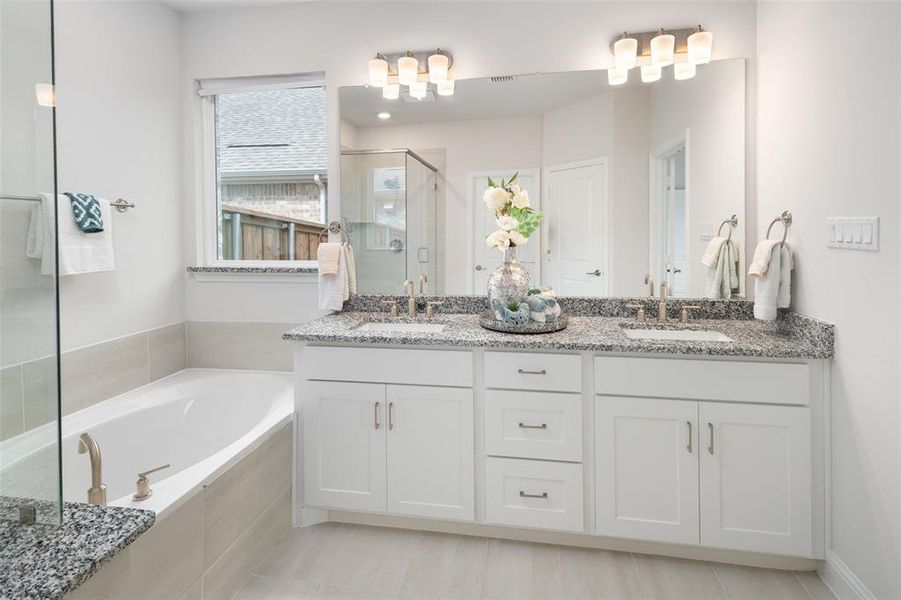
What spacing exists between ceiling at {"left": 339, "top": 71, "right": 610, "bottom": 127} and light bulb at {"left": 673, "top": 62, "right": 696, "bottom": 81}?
30 centimetres

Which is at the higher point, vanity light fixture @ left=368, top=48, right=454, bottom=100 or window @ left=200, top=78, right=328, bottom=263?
vanity light fixture @ left=368, top=48, right=454, bottom=100

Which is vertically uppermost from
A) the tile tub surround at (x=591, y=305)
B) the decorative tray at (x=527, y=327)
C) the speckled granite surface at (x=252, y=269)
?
the speckled granite surface at (x=252, y=269)

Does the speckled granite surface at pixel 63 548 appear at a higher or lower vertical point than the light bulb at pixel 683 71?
lower

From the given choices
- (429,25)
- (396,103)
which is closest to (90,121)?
(396,103)

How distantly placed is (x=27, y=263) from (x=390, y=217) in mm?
1797

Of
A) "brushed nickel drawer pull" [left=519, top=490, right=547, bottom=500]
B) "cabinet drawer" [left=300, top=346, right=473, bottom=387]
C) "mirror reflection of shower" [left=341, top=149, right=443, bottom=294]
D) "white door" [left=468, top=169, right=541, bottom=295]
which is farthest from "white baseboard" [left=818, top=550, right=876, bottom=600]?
"mirror reflection of shower" [left=341, top=149, right=443, bottom=294]

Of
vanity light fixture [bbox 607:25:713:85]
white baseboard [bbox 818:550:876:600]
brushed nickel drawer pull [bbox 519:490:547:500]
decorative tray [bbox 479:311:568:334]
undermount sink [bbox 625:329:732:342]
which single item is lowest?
white baseboard [bbox 818:550:876:600]

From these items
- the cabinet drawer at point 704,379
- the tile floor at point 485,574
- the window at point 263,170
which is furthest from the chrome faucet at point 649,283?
the window at point 263,170

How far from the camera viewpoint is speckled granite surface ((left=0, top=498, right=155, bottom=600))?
0.96 metres

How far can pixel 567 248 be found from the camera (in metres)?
2.56

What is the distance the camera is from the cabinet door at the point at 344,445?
219 cm

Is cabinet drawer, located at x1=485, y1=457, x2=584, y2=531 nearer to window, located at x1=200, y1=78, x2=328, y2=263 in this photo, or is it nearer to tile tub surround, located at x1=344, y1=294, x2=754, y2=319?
tile tub surround, located at x1=344, y1=294, x2=754, y2=319

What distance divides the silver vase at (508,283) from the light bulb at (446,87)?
2.82 ft

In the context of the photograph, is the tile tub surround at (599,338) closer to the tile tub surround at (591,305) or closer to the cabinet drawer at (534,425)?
the tile tub surround at (591,305)
